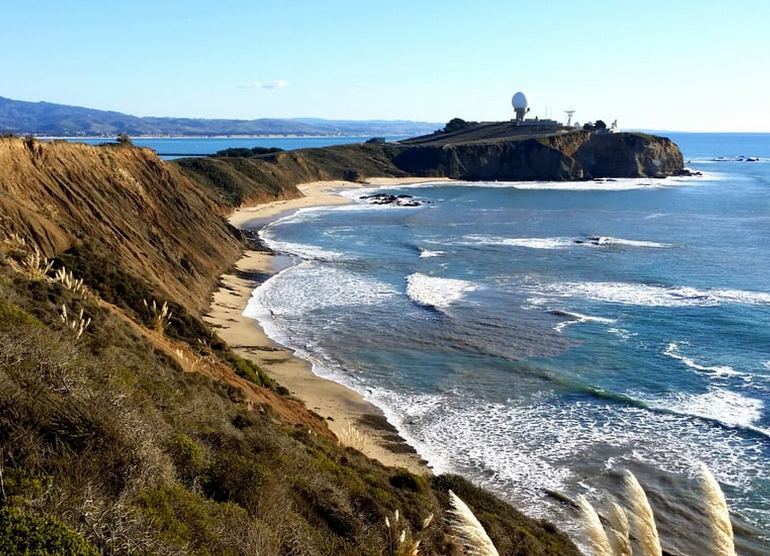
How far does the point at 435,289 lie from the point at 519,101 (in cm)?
11920

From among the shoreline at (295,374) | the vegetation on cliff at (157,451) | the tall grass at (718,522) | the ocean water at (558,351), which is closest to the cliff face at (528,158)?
the ocean water at (558,351)

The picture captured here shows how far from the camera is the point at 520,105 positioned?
145250 millimetres

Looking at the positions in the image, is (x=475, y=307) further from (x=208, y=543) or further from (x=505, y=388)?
(x=208, y=543)

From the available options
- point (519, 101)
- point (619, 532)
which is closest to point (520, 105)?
point (519, 101)

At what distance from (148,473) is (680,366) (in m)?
19.7

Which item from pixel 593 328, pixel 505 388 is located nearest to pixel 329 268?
pixel 593 328

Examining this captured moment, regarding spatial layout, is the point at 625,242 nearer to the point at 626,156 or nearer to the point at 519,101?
the point at 626,156

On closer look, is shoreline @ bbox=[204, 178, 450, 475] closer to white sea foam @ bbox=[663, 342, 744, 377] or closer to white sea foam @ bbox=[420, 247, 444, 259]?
white sea foam @ bbox=[420, 247, 444, 259]

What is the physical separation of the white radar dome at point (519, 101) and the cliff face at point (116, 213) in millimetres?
115094

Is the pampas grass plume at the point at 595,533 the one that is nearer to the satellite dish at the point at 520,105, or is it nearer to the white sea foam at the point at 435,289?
the white sea foam at the point at 435,289

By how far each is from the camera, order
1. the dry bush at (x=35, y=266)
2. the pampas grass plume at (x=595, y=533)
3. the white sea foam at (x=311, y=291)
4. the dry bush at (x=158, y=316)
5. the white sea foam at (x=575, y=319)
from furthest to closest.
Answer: the white sea foam at (x=311, y=291) → the white sea foam at (x=575, y=319) → the dry bush at (x=158, y=316) → the dry bush at (x=35, y=266) → the pampas grass plume at (x=595, y=533)

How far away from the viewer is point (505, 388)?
21141mm

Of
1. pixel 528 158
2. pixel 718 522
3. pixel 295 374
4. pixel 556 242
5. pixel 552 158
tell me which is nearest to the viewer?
pixel 718 522

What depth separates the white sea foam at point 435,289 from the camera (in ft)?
104
